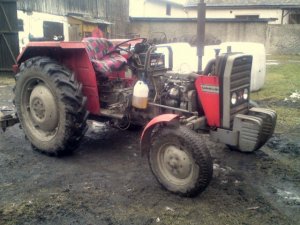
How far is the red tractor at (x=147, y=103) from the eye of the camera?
3.19 metres

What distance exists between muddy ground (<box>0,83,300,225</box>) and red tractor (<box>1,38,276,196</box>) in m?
0.23

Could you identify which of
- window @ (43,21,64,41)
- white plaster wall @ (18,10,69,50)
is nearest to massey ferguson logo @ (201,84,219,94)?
white plaster wall @ (18,10,69,50)

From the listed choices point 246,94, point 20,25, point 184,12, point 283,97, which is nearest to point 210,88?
point 246,94

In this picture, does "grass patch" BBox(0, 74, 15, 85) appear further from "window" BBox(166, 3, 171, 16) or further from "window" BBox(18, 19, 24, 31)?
"window" BBox(166, 3, 171, 16)

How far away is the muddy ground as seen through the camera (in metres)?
2.85

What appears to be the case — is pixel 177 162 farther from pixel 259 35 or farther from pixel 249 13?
pixel 249 13

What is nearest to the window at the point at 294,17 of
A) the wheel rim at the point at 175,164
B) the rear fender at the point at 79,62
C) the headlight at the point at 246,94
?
the headlight at the point at 246,94

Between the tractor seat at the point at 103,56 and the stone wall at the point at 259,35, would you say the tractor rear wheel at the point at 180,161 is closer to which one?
the tractor seat at the point at 103,56

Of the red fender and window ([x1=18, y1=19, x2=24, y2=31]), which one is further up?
window ([x1=18, y1=19, x2=24, y2=31])

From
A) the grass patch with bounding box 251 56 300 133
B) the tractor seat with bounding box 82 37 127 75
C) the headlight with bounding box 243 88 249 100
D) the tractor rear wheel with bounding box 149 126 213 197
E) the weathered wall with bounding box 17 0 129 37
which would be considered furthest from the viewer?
the weathered wall with bounding box 17 0 129 37

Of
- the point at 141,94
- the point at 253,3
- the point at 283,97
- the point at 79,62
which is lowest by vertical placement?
the point at 283,97

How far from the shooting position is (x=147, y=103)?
3.94m

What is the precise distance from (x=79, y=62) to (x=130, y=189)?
6.13 feet

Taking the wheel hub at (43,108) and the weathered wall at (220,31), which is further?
the weathered wall at (220,31)
